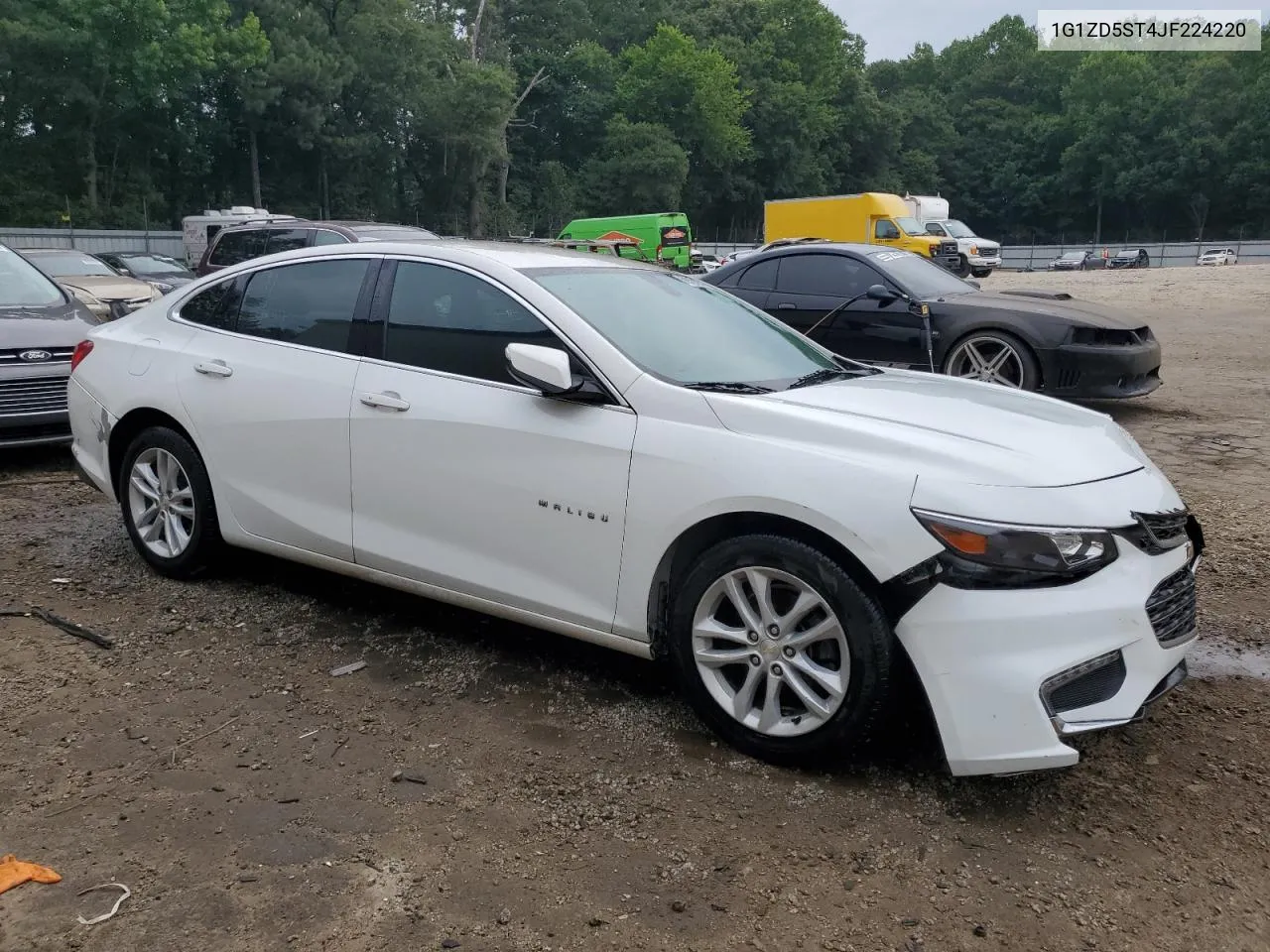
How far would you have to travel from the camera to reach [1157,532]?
3.08 meters

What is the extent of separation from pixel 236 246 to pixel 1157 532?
40.7ft

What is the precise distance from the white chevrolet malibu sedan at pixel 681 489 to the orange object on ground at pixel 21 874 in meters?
1.54

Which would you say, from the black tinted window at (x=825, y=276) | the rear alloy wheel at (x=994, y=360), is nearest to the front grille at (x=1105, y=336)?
the rear alloy wheel at (x=994, y=360)

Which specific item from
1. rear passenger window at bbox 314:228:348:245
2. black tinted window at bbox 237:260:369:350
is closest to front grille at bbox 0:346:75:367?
black tinted window at bbox 237:260:369:350

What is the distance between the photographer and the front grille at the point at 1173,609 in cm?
298

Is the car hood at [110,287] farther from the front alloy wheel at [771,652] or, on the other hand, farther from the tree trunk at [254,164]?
the tree trunk at [254,164]

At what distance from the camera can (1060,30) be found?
3509 inches

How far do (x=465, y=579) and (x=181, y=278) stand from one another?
18.5m

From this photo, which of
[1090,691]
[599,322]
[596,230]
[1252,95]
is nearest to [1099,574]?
[1090,691]

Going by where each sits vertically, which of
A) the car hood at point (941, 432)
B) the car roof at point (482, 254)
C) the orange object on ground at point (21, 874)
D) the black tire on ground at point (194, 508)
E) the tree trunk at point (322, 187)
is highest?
the tree trunk at point (322, 187)

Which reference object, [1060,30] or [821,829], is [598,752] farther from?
[1060,30]

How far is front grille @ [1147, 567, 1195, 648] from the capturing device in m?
2.98

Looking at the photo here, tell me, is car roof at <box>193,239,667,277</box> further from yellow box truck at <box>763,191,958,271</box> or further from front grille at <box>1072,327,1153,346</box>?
yellow box truck at <box>763,191,958,271</box>

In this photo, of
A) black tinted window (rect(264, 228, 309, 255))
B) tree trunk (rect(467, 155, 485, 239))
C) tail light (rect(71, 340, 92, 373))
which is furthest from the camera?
tree trunk (rect(467, 155, 485, 239))
